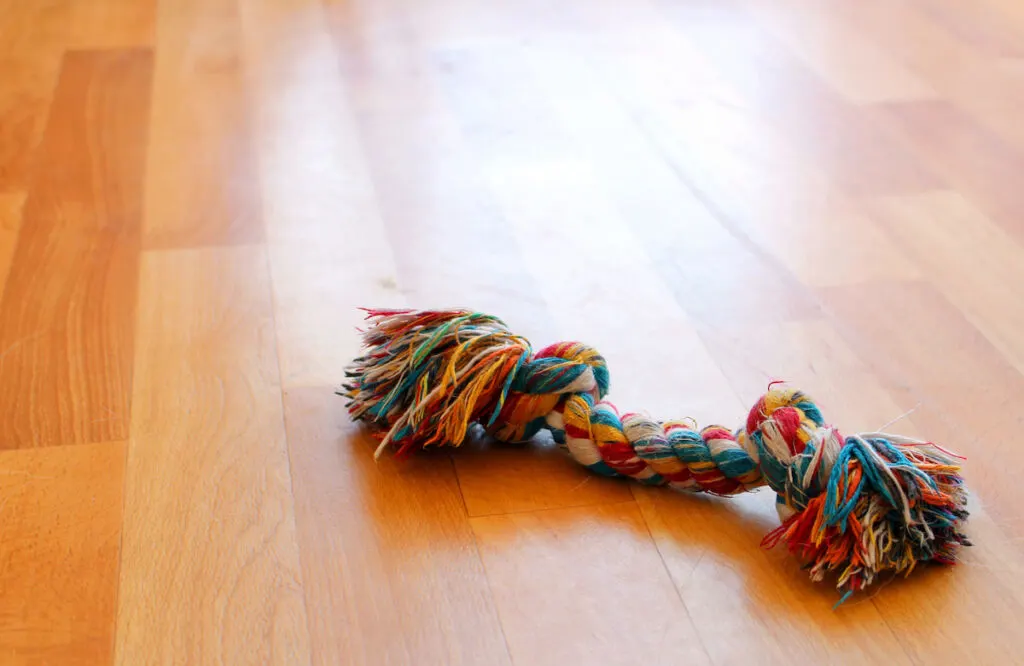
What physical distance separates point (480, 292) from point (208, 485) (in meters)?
0.40

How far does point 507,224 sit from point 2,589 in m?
0.74

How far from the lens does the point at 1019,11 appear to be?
214 cm

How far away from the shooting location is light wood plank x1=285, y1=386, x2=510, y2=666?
907 millimetres

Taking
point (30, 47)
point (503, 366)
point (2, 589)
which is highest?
point (503, 366)

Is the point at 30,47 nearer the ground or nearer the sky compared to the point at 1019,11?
nearer the ground

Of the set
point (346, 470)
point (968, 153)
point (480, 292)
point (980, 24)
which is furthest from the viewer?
point (980, 24)

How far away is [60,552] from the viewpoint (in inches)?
38.5

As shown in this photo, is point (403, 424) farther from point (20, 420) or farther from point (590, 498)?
point (20, 420)

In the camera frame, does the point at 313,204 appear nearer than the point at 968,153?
Yes

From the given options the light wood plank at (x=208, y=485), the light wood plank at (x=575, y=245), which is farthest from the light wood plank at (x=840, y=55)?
the light wood plank at (x=208, y=485)

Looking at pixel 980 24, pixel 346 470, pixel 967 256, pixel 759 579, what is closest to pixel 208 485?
pixel 346 470

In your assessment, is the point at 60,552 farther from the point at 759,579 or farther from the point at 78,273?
the point at 759,579

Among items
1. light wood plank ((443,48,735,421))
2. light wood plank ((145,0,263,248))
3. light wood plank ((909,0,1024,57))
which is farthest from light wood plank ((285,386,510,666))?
light wood plank ((909,0,1024,57))

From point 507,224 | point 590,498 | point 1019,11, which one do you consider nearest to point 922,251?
point 507,224
